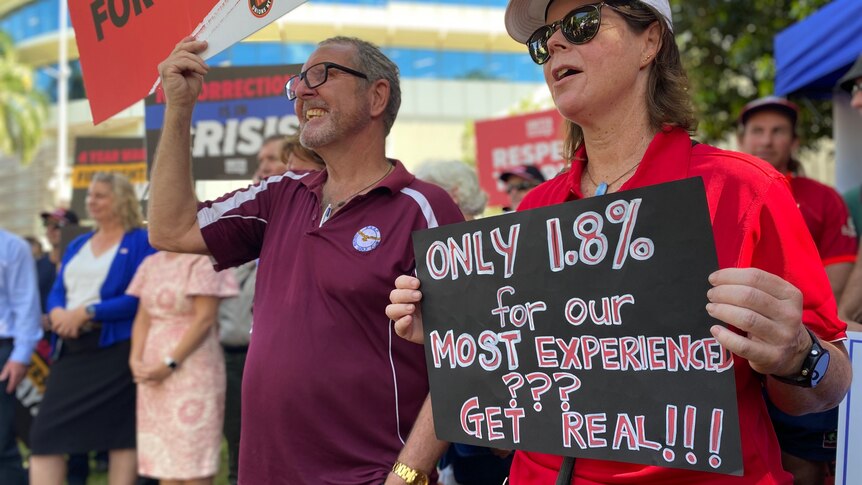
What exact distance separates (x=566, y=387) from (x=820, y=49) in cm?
517

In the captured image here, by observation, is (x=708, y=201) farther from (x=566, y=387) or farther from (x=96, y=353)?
(x=96, y=353)

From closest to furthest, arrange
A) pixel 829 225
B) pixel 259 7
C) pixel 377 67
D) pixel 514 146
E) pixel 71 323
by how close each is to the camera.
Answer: pixel 259 7 → pixel 377 67 → pixel 829 225 → pixel 71 323 → pixel 514 146

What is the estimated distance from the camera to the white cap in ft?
7.73

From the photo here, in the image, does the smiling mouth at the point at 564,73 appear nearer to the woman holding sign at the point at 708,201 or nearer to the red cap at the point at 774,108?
the woman holding sign at the point at 708,201

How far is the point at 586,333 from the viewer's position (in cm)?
185

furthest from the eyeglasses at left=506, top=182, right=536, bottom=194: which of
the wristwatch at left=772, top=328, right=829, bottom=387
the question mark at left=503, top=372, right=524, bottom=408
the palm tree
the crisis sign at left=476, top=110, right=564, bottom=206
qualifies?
the palm tree

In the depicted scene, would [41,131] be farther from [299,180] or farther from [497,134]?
[299,180]

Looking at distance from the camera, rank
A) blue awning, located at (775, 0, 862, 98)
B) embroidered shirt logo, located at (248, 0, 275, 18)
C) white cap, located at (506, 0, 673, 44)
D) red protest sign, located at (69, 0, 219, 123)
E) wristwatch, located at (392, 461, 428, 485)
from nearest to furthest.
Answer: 1. white cap, located at (506, 0, 673, 44)
2. embroidered shirt logo, located at (248, 0, 275, 18)
3. wristwatch, located at (392, 461, 428, 485)
4. red protest sign, located at (69, 0, 219, 123)
5. blue awning, located at (775, 0, 862, 98)

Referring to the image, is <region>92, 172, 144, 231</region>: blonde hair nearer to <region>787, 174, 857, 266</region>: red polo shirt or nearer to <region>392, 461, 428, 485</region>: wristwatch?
<region>392, 461, 428, 485</region>: wristwatch

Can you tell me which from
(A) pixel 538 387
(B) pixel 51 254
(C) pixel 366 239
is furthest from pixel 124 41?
(B) pixel 51 254

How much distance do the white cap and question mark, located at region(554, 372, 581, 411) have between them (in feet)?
3.11

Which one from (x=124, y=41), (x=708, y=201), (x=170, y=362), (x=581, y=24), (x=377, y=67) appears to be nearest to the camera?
(x=708, y=201)

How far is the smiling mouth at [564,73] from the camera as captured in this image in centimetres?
212

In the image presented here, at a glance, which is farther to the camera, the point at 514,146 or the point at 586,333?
the point at 514,146
